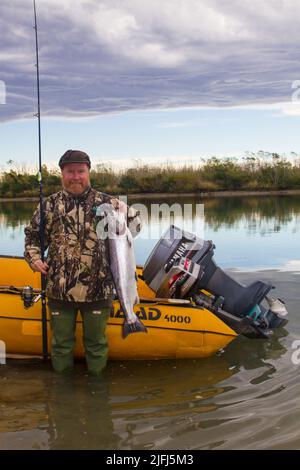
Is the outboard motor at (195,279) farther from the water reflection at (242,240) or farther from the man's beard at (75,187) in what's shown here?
the water reflection at (242,240)

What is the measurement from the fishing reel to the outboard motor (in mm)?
1204

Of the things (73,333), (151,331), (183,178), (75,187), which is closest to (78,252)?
(75,187)

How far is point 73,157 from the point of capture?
4500mm

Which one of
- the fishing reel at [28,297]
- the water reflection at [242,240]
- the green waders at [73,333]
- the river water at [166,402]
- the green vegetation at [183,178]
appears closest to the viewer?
the river water at [166,402]

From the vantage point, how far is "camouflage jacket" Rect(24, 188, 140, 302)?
455cm

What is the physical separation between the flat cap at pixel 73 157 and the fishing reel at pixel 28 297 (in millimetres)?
1238

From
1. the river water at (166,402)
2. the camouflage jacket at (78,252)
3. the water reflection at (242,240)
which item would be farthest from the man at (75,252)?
the water reflection at (242,240)

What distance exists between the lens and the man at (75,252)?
14.9ft

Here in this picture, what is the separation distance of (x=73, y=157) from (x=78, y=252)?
31.6 inches

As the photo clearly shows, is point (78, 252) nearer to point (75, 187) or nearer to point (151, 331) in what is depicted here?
point (75, 187)

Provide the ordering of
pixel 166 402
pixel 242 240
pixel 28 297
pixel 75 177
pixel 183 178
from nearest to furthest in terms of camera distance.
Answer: pixel 166 402 < pixel 75 177 < pixel 28 297 < pixel 242 240 < pixel 183 178

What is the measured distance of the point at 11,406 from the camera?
171 inches

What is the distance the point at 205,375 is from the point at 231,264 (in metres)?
6.05
